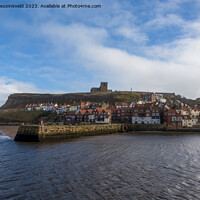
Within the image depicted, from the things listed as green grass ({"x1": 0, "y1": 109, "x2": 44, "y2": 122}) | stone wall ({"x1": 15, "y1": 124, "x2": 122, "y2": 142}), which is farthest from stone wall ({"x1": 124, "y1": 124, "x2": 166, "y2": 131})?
green grass ({"x1": 0, "y1": 109, "x2": 44, "y2": 122})

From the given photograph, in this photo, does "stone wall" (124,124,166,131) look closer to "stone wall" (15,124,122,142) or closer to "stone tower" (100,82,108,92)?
"stone wall" (15,124,122,142)

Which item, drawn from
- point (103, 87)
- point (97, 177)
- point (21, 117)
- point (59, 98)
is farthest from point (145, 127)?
point (103, 87)

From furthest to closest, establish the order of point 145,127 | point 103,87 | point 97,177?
point 103,87
point 145,127
point 97,177

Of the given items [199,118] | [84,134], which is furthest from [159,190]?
[199,118]

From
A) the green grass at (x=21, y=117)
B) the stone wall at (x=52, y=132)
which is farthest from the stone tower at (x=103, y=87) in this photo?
the stone wall at (x=52, y=132)

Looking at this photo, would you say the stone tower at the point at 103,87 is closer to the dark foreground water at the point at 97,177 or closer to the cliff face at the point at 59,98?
the cliff face at the point at 59,98

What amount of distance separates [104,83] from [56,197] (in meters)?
171

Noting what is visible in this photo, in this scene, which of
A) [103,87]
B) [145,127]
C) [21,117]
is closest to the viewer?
[145,127]

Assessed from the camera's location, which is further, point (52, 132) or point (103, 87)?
point (103, 87)

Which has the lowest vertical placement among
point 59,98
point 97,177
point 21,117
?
point 97,177

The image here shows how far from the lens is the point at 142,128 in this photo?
59.3 m

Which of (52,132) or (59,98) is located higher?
(59,98)

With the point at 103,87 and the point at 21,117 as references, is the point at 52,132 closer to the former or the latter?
the point at 21,117

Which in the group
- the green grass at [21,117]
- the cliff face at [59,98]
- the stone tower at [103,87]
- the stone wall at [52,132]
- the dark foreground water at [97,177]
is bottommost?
the dark foreground water at [97,177]
